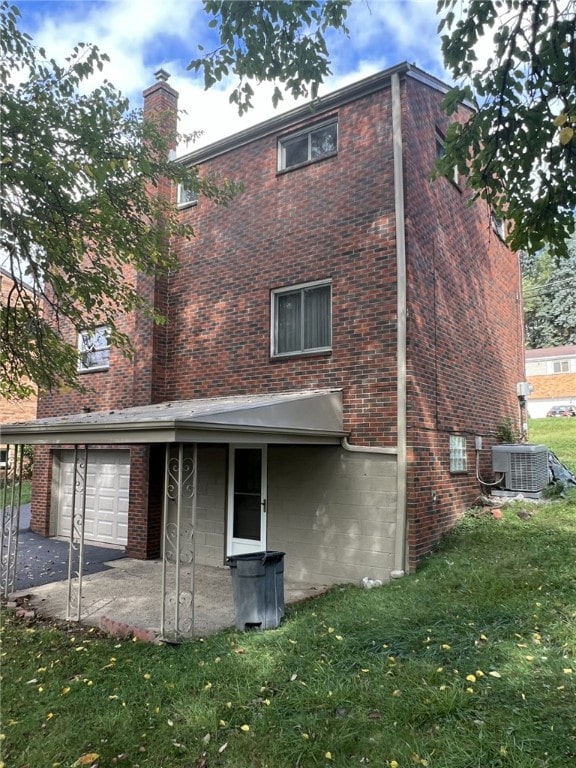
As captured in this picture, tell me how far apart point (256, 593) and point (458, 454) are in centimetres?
476

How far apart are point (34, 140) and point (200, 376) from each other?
4.62 metres

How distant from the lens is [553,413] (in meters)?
31.9

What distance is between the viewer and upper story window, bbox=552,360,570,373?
3612cm

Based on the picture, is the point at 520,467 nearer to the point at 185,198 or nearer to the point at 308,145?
the point at 308,145

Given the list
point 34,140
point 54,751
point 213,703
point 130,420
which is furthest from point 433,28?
point 54,751

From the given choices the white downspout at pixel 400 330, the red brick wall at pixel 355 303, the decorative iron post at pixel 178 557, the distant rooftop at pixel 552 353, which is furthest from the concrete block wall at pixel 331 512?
the distant rooftop at pixel 552 353

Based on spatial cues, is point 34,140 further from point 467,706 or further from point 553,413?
point 553,413

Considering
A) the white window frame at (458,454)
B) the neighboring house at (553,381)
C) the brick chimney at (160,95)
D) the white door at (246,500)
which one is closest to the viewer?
the white door at (246,500)

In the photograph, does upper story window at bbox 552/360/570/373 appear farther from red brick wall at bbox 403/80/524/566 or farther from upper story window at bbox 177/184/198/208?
upper story window at bbox 177/184/198/208

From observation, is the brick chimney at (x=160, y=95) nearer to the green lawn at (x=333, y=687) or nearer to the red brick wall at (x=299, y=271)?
the red brick wall at (x=299, y=271)

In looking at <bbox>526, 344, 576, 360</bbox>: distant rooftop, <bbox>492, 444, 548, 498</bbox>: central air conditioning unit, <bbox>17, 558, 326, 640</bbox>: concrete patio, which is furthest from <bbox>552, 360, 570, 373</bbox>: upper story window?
<bbox>17, 558, 326, 640</bbox>: concrete patio

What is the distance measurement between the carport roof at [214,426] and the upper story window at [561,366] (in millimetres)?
33950

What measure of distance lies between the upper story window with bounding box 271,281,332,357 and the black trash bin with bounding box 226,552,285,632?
3582 mm

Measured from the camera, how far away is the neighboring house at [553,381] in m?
35.4
